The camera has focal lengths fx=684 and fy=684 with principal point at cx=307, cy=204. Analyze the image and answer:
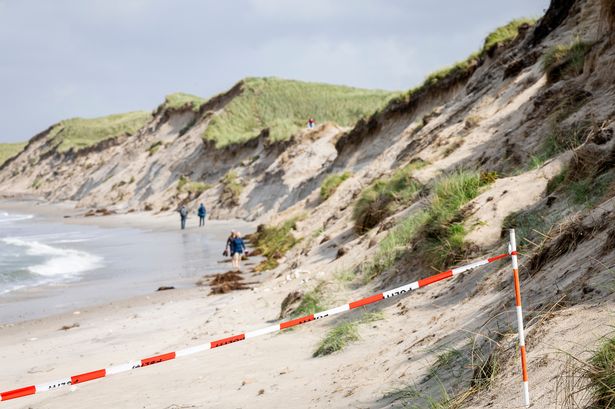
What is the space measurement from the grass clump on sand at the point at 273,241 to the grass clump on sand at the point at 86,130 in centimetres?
7078

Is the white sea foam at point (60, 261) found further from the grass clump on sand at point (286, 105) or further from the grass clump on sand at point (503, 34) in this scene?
the grass clump on sand at point (286, 105)

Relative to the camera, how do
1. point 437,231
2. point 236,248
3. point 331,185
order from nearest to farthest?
point 437,231 → point 236,248 → point 331,185

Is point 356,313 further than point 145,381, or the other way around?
point 356,313

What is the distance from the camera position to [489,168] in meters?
11.9

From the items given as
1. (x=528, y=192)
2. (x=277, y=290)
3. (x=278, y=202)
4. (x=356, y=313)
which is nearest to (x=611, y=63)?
(x=528, y=192)

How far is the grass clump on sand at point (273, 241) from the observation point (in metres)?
19.9

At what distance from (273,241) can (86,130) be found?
87.9 metres

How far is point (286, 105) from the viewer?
69250 mm

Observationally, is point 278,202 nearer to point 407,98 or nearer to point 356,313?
point 407,98

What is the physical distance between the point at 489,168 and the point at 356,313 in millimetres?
4605

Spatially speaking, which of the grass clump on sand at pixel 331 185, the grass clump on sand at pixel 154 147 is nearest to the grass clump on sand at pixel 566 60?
the grass clump on sand at pixel 331 185

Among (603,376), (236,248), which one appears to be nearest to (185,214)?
(236,248)

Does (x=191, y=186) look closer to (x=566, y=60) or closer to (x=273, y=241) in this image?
(x=273, y=241)

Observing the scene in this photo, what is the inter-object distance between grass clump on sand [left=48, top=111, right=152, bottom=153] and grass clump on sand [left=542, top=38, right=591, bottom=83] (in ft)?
276
